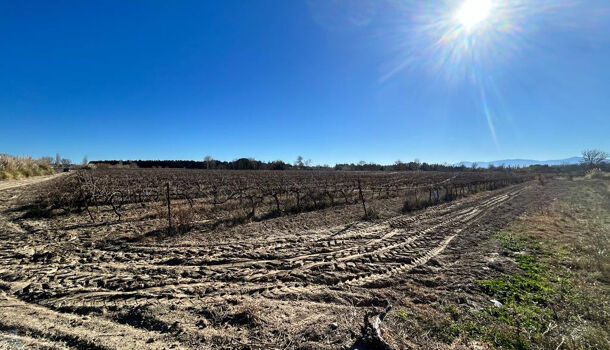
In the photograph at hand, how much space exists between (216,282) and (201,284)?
0.30 meters

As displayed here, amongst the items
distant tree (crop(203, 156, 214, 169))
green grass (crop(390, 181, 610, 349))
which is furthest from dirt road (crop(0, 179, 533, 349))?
distant tree (crop(203, 156, 214, 169))

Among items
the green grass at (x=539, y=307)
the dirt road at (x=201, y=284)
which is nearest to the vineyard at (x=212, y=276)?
the dirt road at (x=201, y=284)

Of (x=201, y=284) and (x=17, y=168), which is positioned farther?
(x=17, y=168)

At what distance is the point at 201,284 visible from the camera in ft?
17.0

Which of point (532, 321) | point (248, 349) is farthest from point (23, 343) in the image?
point (532, 321)

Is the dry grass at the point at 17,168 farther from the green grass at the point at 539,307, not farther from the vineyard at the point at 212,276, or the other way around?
the green grass at the point at 539,307

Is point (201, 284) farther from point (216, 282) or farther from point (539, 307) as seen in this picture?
point (539, 307)

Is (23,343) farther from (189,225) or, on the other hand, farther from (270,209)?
(270,209)

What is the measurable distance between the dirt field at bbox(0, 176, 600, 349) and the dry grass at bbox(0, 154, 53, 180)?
22046 mm

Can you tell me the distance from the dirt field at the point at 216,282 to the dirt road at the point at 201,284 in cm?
3

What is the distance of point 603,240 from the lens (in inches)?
361

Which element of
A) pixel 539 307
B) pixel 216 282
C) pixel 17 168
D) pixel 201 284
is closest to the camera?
pixel 539 307

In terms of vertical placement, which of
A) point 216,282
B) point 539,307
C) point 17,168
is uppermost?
point 17,168

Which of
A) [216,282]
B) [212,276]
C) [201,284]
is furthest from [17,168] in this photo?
[216,282]
